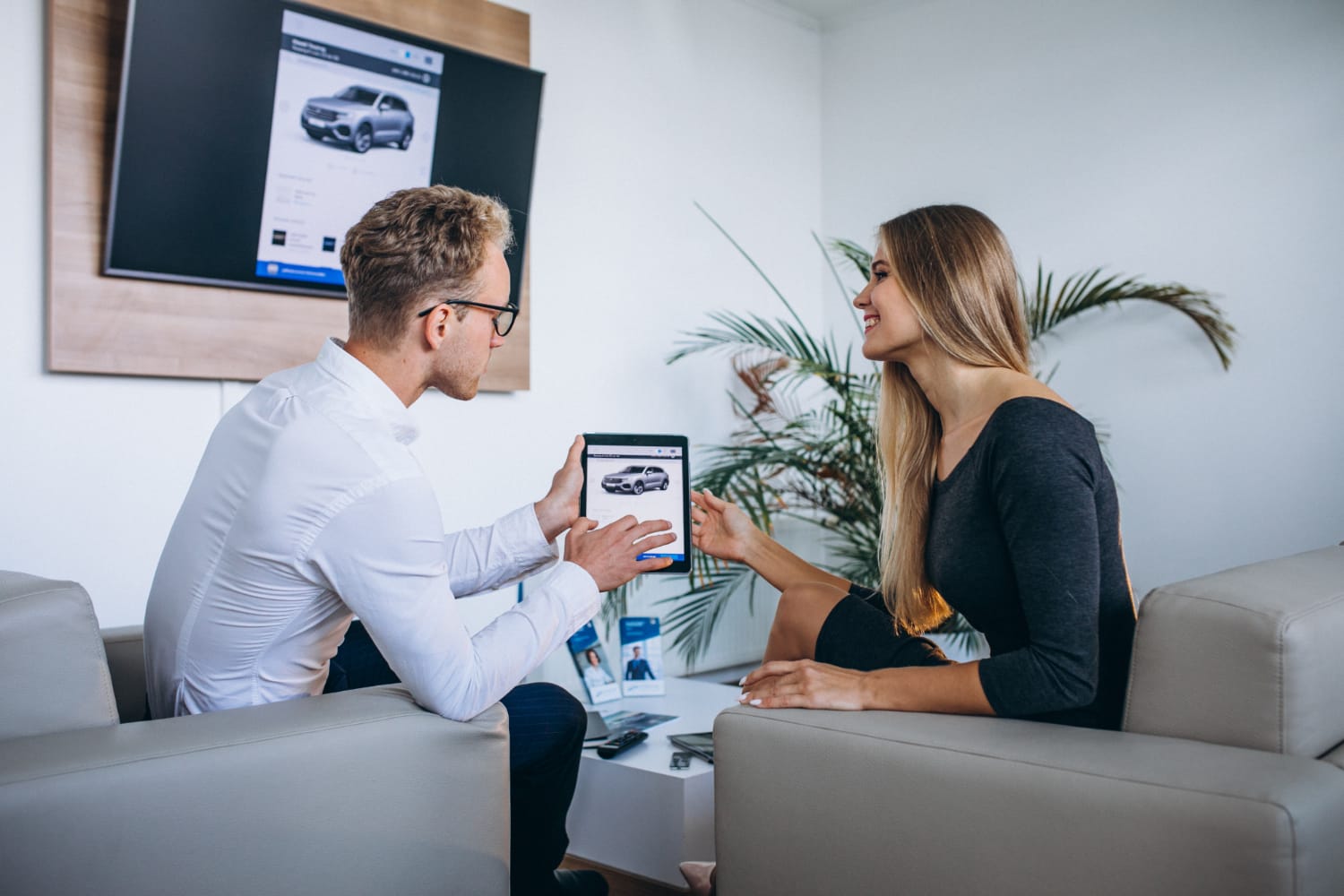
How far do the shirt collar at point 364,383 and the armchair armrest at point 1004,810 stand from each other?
669 millimetres

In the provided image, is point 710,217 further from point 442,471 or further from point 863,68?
point 442,471

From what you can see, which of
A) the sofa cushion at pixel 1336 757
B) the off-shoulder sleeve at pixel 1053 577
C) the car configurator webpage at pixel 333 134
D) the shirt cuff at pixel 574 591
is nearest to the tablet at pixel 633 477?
the shirt cuff at pixel 574 591

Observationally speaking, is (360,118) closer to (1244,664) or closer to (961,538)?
(961,538)

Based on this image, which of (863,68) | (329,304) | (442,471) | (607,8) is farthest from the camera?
(863,68)

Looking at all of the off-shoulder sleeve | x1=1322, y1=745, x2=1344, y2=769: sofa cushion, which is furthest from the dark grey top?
x1=1322, y1=745, x2=1344, y2=769: sofa cushion

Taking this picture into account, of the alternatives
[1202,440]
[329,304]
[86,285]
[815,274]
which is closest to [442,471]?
[329,304]

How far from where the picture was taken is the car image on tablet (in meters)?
1.95

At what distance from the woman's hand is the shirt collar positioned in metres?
0.66

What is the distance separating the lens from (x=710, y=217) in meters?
4.20

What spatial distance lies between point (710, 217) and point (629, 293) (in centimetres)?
56

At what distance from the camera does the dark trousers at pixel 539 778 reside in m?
1.63

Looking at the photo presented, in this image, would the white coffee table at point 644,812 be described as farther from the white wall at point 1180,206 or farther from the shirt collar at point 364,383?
the white wall at point 1180,206

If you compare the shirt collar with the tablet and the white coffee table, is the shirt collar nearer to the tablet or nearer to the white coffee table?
the tablet

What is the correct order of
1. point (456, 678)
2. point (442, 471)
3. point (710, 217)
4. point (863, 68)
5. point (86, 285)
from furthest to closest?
point (863, 68), point (710, 217), point (442, 471), point (86, 285), point (456, 678)
